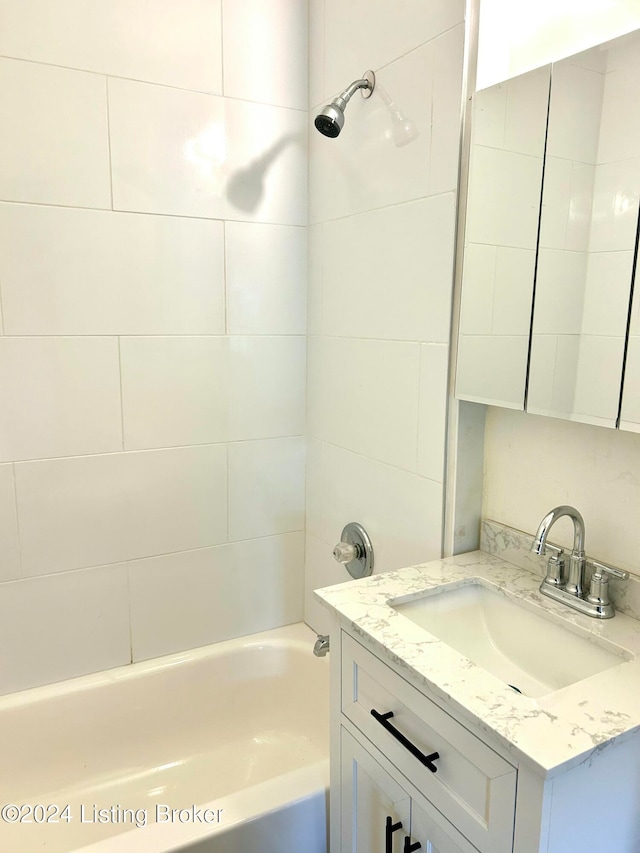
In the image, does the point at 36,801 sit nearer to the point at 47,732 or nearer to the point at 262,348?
the point at 47,732

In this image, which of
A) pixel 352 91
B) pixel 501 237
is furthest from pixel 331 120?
pixel 501 237

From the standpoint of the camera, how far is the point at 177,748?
5.88ft

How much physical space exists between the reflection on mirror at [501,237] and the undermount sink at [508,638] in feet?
1.36

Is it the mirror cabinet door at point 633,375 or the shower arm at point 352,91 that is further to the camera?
the shower arm at point 352,91

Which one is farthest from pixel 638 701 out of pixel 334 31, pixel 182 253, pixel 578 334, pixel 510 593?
pixel 334 31

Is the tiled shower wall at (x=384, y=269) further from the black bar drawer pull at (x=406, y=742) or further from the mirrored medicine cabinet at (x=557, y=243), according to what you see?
the black bar drawer pull at (x=406, y=742)

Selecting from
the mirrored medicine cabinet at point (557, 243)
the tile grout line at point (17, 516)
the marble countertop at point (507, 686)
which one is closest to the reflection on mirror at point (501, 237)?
the mirrored medicine cabinet at point (557, 243)

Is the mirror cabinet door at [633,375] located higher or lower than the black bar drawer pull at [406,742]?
higher

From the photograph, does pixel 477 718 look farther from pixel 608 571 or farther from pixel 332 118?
pixel 332 118

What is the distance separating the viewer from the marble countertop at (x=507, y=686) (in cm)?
80

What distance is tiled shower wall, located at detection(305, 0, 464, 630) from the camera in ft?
4.38

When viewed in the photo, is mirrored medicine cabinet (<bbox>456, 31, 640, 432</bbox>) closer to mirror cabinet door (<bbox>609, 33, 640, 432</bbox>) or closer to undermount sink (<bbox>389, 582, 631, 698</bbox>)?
mirror cabinet door (<bbox>609, 33, 640, 432</bbox>)

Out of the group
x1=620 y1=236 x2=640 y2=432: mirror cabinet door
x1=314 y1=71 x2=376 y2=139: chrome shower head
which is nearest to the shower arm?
x1=314 y1=71 x2=376 y2=139: chrome shower head

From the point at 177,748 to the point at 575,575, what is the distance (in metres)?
1.30
